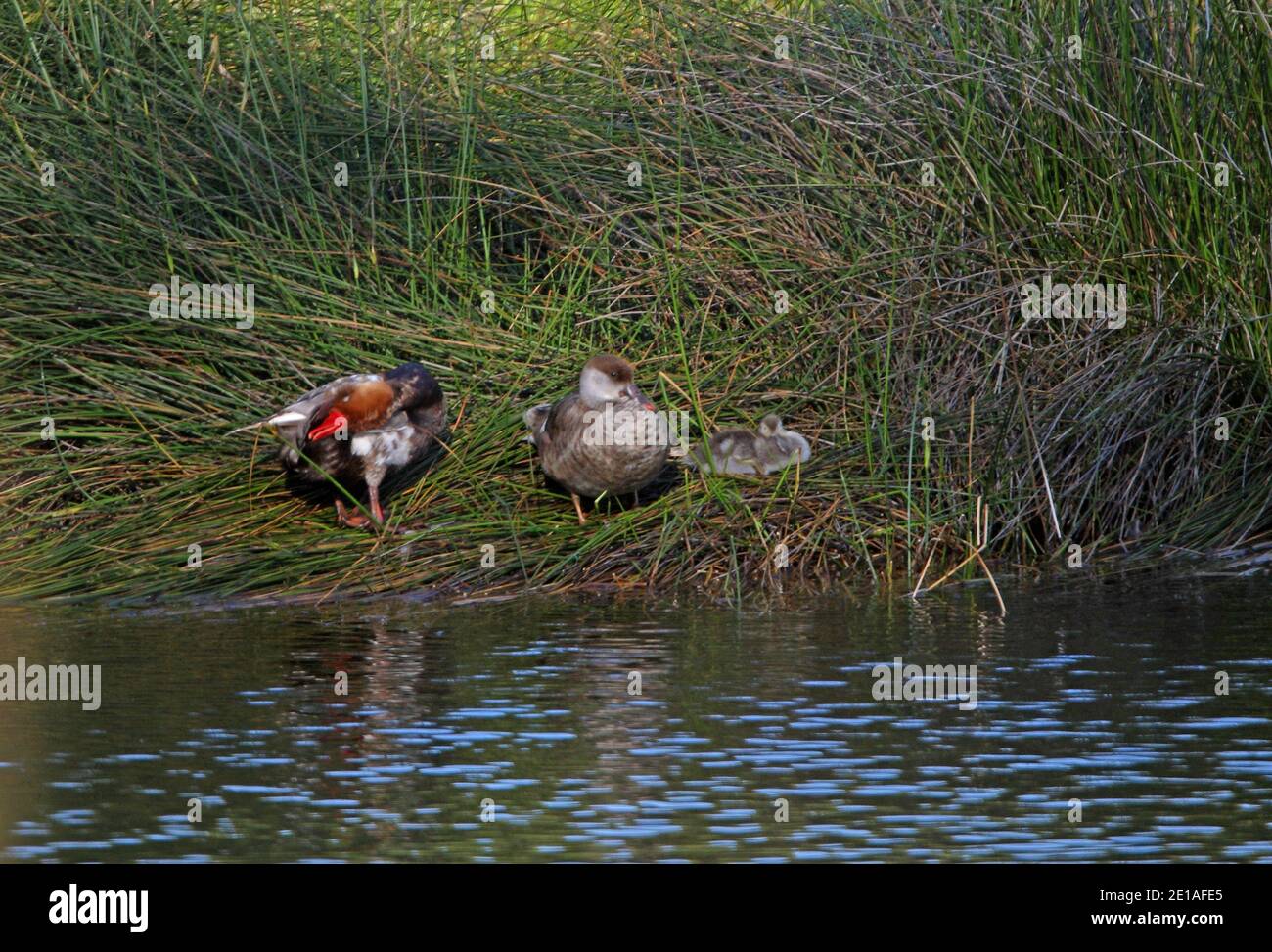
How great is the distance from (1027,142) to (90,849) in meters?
5.69

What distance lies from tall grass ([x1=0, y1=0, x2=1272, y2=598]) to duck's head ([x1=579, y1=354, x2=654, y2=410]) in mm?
469

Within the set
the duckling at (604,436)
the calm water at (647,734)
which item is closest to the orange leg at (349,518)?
the calm water at (647,734)

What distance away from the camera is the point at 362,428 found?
801cm

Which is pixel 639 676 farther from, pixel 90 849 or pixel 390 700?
pixel 90 849

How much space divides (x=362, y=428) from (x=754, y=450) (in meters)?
1.57

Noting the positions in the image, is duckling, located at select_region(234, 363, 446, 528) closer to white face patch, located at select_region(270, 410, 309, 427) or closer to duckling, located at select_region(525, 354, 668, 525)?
white face patch, located at select_region(270, 410, 309, 427)

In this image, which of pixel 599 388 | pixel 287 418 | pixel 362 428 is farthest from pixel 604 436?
pixel 287 418

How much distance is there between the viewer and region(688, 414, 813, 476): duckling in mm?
8250

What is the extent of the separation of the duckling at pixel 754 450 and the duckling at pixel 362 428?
3.67 ft

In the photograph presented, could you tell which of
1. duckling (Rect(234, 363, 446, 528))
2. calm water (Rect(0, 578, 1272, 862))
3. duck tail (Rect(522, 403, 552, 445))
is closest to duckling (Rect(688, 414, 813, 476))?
duck tail (Rect(522, 403, 552, 445))

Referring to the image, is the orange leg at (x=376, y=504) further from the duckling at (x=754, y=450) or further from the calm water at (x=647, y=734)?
the duckling at (x=754, y=450)

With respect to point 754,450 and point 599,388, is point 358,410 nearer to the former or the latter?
point 599,388

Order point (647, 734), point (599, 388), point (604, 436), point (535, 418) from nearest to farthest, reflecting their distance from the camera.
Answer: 1. point (647, 734)
2. point (604, 436)
3. point (599, 388)
4. point (535, 418)

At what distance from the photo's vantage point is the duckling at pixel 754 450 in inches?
325
